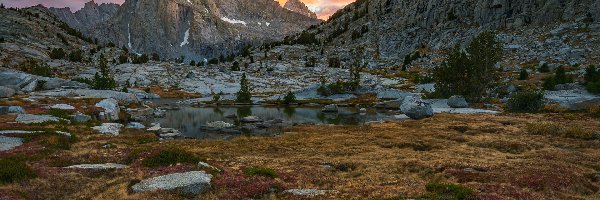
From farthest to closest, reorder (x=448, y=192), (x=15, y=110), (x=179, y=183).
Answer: (x=15, y=110), (x=179, y=183), (x=448, y=192)

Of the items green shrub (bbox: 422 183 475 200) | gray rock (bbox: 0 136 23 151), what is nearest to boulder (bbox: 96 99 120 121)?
gray rock (bbox: 0 136 23 151)

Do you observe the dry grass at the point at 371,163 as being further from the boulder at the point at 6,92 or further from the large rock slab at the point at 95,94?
the large rock slab at the point at 95,94

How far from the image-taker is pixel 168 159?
2811 cm

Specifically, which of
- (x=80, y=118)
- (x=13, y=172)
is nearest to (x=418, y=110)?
(x=80, y=118)

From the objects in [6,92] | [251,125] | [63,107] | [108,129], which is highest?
[6,92]

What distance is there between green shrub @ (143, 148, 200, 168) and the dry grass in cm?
72

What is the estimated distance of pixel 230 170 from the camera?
27.2m

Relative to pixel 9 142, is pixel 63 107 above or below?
above

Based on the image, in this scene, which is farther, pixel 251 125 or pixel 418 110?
pixel 418 110

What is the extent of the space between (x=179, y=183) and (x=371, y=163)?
15835mm

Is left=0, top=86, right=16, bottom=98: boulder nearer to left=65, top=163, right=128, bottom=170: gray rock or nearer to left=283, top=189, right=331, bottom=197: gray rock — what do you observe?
left=65, top=163, right=128, bottom=170: gray rock

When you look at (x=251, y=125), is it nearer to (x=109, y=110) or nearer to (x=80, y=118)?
(x=80, y=118)

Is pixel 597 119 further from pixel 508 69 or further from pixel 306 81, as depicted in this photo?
pixel 306 81

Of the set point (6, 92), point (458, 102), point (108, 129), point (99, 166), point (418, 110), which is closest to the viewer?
point (99, 166)
